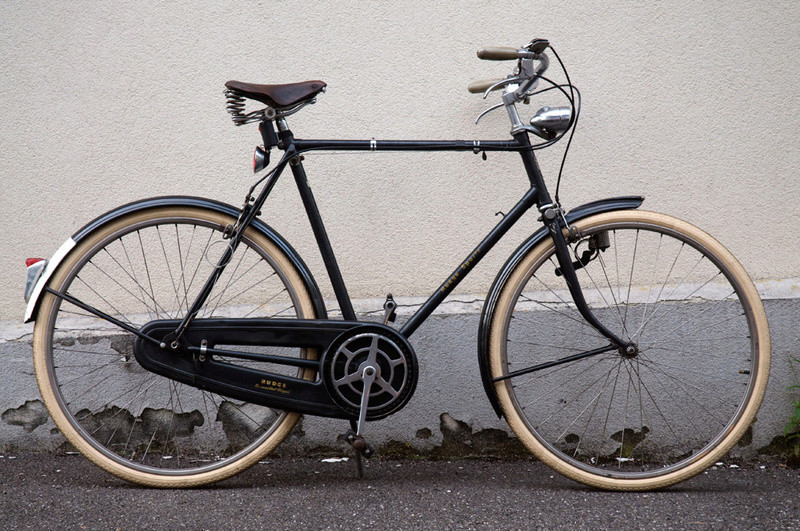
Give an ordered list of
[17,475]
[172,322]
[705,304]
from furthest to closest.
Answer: [705,304] → [17,475] → [172,322]

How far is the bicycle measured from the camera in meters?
2.28

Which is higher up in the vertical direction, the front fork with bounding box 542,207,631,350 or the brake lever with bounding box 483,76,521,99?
the brake lever with bounding box 483,76,521,99

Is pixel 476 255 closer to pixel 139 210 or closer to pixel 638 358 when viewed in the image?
pixel 638 358

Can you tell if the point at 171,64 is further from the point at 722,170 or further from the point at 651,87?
the point at 722,170

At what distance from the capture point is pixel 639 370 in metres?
2.75

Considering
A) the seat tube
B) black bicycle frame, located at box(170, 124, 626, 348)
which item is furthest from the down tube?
the seat tube

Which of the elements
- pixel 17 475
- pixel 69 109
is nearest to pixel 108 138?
pixel 69 109

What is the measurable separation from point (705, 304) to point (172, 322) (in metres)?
2.19

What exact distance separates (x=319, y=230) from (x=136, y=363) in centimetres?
111

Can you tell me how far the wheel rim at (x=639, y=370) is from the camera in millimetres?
2723

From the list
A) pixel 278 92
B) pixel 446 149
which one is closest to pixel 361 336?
pixel 446 149

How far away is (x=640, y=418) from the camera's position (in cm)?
275

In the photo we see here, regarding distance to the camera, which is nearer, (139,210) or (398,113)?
(139,210)

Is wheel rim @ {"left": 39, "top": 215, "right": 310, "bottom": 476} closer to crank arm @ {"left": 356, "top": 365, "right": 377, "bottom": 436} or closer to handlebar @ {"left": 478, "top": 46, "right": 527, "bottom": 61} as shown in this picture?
crank arm @ {"left": 356, "top": 365, "right": 377, "bottom": 436}
